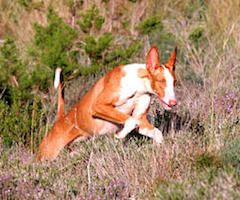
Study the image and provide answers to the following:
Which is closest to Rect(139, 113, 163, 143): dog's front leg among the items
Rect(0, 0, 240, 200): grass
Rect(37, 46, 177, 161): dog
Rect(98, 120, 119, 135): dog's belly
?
Rect(37, 46, 177, 161): dog

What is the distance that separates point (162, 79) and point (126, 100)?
0.59 m

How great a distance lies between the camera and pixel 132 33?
32.2 ft

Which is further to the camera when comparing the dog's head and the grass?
the dog's head

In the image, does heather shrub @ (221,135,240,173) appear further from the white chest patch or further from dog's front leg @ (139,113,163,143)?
dog's front leg @ (139,113,163,143)

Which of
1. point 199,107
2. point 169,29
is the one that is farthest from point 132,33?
point 199,107

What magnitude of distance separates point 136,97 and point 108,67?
3282 millimetres

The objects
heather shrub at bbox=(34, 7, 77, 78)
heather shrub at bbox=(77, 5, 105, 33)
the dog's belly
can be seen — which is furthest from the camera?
heather shrub at bbox=(77, 5, 105, 33)

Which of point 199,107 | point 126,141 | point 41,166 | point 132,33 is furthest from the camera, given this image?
point 132,33

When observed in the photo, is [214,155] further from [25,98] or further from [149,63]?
[25,98]

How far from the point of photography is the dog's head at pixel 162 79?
4.39m

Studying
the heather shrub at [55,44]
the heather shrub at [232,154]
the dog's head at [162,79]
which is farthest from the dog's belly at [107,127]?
the heather shrub at [55,44]

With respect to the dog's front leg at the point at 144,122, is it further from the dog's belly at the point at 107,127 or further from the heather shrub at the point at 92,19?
the heather shrub at the point at 92,19

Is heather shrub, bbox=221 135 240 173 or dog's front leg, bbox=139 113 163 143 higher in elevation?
heather shrub, bbox=221 135 240 173

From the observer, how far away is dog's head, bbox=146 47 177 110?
14.4 ft
